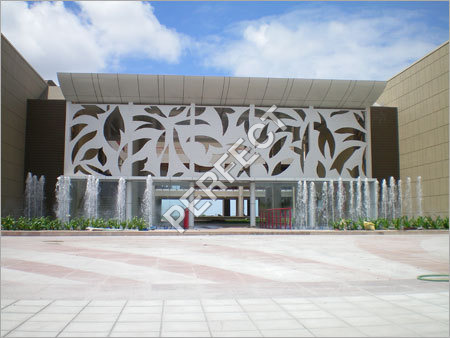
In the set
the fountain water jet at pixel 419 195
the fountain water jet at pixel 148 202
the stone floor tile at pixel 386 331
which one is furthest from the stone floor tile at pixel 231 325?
Answer: the fountain water jet at pixel 419 195

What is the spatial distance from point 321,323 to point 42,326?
3206 millimetres

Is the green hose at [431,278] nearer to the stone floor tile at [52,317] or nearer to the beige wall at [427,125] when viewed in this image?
the stone floor tile at [52,317]

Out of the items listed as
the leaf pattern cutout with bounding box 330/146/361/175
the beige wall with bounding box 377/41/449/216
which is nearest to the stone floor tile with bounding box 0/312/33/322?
the beige wall with bounding box 377/41/449/216

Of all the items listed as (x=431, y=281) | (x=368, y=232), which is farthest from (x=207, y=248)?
(x=368, y=232)

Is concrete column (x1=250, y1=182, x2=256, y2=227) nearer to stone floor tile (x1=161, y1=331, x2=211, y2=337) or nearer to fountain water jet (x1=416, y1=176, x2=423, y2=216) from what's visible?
fountain water jet (x1=416, y1=176, x2=423, y2=216)

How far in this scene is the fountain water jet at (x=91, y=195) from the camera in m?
24.9

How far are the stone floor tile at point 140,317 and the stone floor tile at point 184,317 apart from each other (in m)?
0.11

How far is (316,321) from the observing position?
16.3 feet

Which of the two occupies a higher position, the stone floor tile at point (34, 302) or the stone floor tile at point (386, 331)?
the stone floor tile at point (34, 302)

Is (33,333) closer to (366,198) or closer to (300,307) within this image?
(300,307)

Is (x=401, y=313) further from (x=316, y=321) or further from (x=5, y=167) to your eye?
(x=5, y=167)

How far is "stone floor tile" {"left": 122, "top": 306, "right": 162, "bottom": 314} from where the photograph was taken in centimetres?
532

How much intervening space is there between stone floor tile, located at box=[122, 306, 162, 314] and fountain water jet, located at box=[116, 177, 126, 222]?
20368mm

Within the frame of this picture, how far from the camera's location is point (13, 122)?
2406cm
